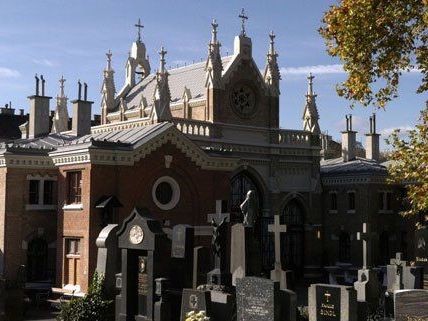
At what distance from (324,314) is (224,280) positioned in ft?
15.7

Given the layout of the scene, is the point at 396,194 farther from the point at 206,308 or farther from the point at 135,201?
the point at 206,308

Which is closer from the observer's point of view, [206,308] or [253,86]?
[206,308]

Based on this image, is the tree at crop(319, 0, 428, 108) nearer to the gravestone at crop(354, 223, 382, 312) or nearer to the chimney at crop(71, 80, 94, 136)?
the gravestone at crop(354, 223, 382, 312)

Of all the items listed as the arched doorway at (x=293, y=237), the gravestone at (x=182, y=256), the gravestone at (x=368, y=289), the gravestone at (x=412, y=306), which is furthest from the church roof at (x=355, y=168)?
the gravestone at (x=412, y=306)

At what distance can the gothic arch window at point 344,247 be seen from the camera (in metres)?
43.8

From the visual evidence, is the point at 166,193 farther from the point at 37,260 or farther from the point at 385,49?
the point at 385,49

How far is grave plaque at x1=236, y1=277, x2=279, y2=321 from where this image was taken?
16.7 meters

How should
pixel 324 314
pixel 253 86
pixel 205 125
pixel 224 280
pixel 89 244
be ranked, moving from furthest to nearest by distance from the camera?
1. pixel 253 86
2. pixel 205 125
3. pixel 89 244
4. pixel 224 280
5. pixel 324 314

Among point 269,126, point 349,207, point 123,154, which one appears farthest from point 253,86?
point 123,154

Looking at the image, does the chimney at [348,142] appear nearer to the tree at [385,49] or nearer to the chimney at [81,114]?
the chimney at [81,114]

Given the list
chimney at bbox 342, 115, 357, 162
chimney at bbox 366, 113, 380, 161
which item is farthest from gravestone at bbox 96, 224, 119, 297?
chimney at bbox 366, 113, 380, 161

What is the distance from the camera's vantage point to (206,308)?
18531mm

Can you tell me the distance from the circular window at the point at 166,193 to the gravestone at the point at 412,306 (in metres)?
16.0

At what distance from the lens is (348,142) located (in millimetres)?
48250
